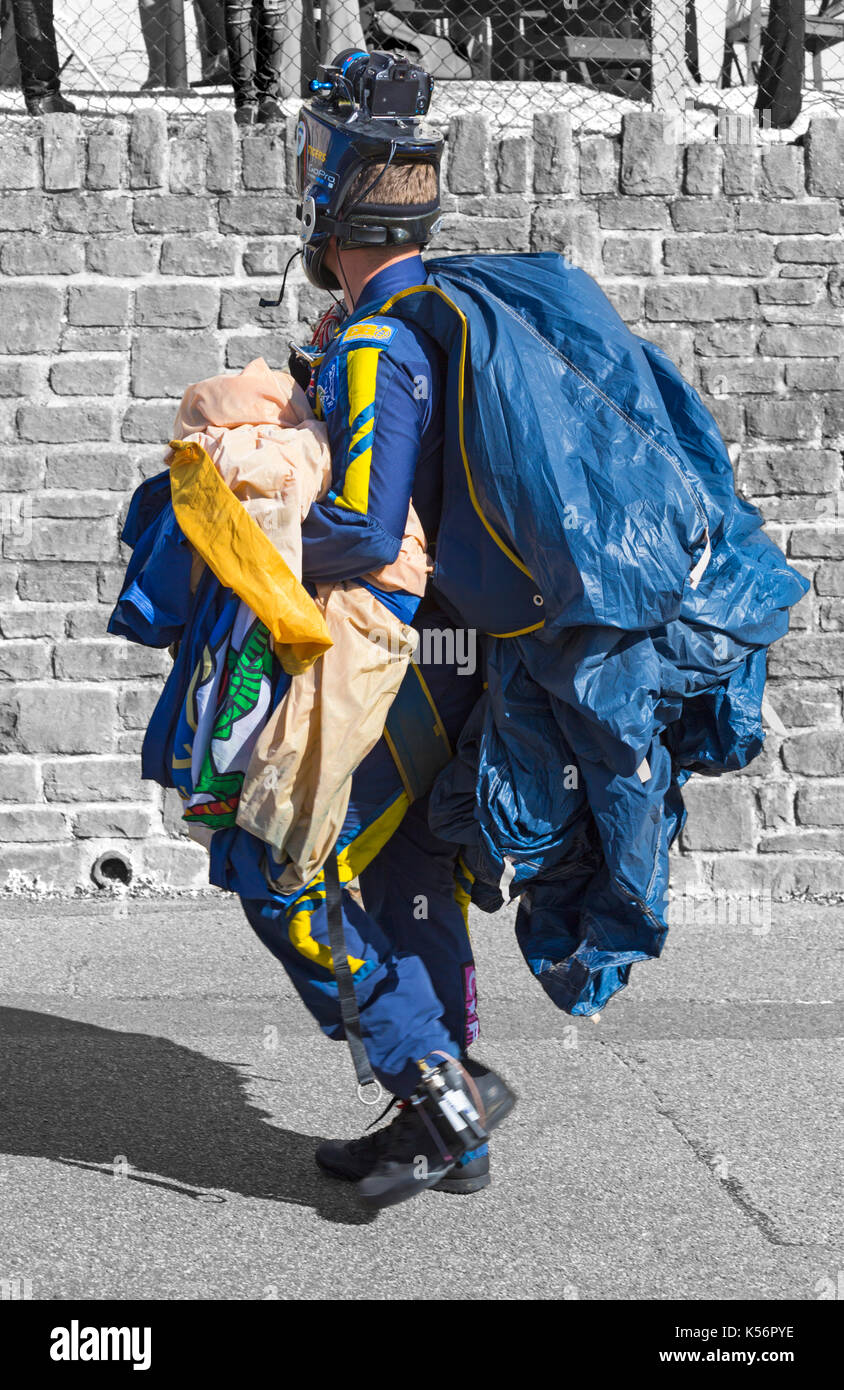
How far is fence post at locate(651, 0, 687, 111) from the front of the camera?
221 inches

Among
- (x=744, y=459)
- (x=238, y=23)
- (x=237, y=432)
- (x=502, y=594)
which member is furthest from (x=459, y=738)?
Result: (x=238, y=23)

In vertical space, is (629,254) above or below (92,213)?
below

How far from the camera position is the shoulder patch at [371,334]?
8.59ft

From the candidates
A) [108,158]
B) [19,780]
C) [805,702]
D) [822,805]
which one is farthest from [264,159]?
[822,805]

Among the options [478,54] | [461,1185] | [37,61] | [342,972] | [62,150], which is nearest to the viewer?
[342,972]

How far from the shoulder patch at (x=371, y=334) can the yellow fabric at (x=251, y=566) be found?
13.8 inches

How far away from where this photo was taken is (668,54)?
224 inches

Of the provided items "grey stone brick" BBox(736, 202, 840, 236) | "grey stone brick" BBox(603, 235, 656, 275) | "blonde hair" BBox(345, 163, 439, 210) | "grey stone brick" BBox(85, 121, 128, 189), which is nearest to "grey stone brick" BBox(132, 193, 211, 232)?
"grey stone brick" BBox(85, 121, 128, 189)

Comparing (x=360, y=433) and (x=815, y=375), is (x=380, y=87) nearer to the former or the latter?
(x=360, y=433)

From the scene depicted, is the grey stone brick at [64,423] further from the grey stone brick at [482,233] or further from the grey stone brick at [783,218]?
the grey stone brick at [783,218]

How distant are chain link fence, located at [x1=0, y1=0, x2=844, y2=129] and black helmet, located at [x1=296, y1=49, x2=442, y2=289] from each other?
2651 mm

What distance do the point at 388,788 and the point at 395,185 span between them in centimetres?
117

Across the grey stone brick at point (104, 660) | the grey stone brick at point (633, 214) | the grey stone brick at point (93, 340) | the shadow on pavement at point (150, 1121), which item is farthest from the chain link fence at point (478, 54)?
the shadow on pavement at point (150, 1121)

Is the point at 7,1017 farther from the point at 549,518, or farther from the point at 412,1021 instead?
the point at 549,518
